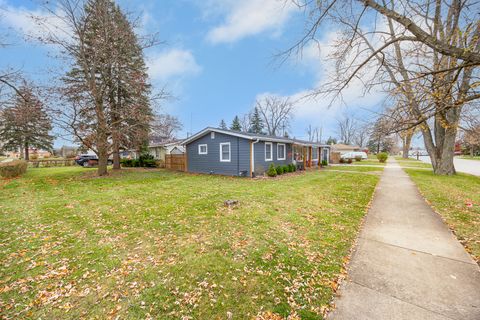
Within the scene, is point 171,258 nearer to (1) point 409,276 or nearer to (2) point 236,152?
(1) point 409,276

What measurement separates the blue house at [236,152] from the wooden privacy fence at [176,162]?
0.77 m

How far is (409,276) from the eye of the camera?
2803 millimetres

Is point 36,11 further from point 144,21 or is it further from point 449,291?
point 449,291

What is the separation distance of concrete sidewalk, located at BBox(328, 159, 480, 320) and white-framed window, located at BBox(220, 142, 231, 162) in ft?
32.6

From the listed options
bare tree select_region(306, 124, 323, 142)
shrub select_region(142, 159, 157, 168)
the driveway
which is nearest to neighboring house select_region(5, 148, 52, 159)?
shrub select_region(142, 159, 157, 168)

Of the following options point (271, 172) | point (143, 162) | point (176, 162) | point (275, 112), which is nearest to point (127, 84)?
Answer: point (176, 162)

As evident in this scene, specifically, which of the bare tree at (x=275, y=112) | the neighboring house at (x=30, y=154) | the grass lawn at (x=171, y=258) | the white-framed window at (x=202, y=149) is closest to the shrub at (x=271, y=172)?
the white-framed window at (x=202, y=149)

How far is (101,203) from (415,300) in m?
7.95

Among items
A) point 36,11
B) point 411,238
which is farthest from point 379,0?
point 36,11

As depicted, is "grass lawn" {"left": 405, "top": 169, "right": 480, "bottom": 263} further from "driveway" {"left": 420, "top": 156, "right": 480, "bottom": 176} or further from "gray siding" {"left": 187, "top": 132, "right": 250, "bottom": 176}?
"driveway" {"left": 420, "top": 156, "right": 480, "bottom": 176}

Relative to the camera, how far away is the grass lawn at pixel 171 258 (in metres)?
2.32

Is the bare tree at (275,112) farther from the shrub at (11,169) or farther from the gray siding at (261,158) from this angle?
the shrub at (11,169)

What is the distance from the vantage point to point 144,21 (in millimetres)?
12938

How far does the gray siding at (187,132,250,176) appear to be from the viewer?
12906 millimetres
